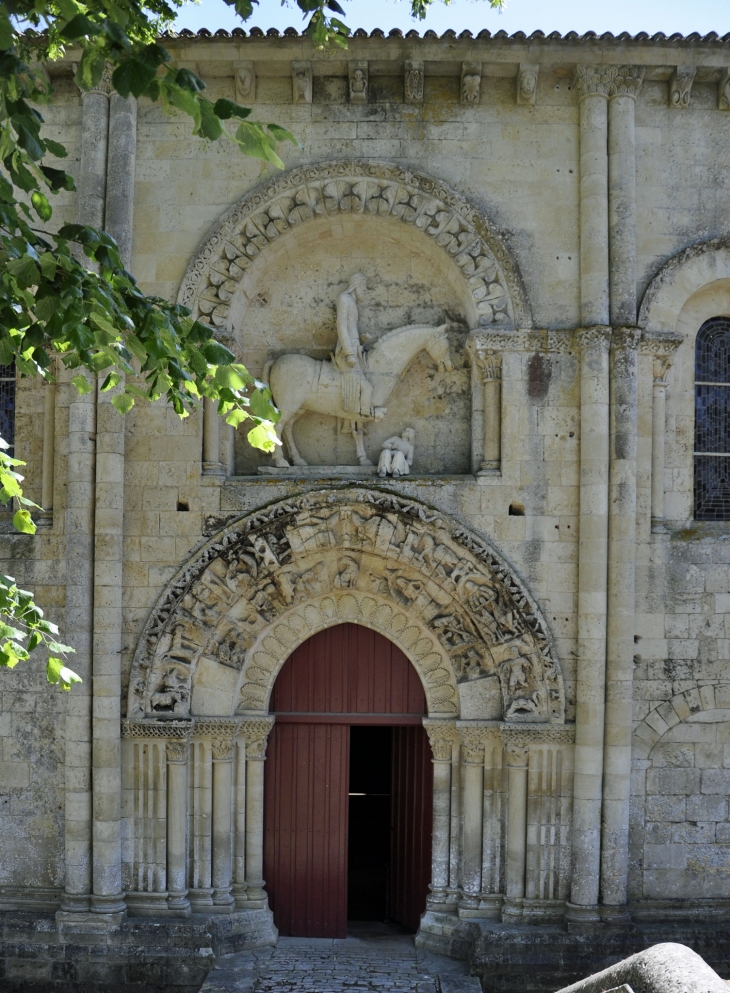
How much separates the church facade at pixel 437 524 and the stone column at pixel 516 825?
3cm

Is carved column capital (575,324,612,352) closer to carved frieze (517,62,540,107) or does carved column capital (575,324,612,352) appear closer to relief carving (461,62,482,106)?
carved frieze (517,62,540,107)

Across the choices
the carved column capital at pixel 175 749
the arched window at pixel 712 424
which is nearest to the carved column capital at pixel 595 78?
the arched window at pixel 712 424

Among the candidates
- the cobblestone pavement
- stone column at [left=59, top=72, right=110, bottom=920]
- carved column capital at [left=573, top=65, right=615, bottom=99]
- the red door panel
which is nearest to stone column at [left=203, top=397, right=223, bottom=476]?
stone column at [left=59, top=72, right=110, bottom=920]

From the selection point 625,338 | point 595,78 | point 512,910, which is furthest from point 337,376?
point 512,910

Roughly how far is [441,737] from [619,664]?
1783mm

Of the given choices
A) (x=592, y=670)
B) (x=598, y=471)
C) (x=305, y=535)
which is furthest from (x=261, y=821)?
(x=598, y=471)

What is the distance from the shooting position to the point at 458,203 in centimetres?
958

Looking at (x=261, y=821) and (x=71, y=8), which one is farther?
(x=261, y=821)

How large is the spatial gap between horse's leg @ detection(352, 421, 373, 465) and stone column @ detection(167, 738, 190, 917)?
120 inches

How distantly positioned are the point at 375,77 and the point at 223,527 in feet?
14.5

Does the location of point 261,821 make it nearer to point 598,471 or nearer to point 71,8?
point 598,471

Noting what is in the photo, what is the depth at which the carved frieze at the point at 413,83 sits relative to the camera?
9.42 metres

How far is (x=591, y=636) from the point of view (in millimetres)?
9266

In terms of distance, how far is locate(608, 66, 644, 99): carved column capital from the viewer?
31.1 feet
